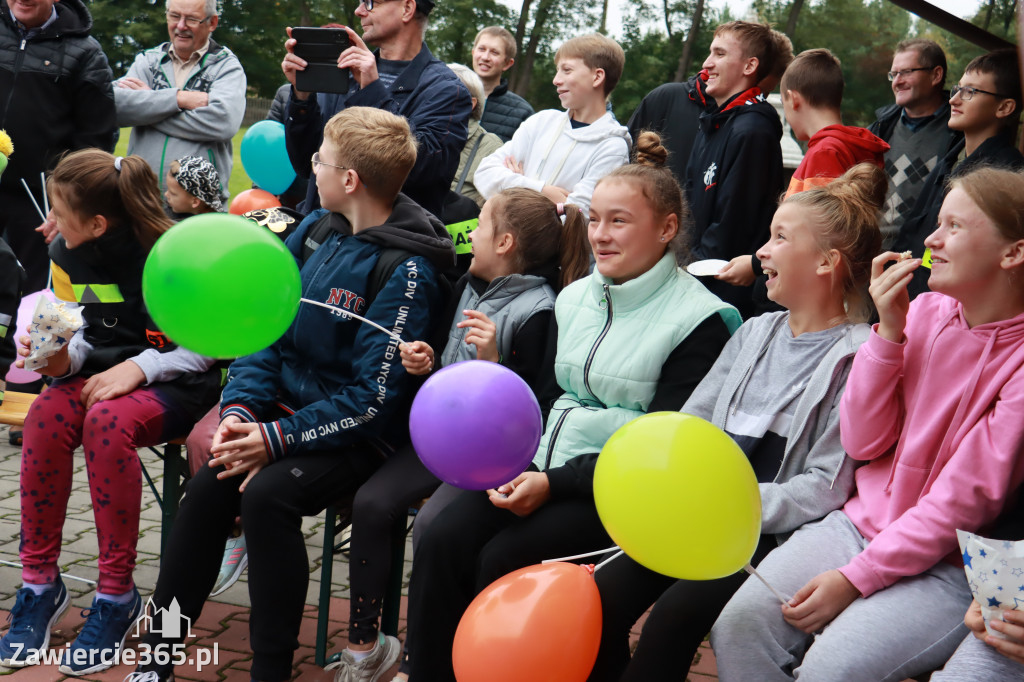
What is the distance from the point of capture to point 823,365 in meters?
2.50

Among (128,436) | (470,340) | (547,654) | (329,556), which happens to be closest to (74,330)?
(128,436)

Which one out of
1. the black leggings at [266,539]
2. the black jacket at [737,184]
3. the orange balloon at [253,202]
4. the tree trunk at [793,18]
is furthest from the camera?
the tree trunk at [793,18]

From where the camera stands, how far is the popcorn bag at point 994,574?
1.89 metres

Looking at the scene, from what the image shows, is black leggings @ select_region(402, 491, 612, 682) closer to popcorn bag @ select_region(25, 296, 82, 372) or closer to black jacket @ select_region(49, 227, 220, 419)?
black jacket @ select_region(49, 227, 220, 419)

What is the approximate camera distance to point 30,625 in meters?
3.18

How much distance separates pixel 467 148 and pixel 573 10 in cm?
1259

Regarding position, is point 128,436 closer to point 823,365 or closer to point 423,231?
point 423,231

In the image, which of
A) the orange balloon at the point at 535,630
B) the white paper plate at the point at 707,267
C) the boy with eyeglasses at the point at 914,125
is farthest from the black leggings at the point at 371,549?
the boy with eyeglasses at the point at 914,125

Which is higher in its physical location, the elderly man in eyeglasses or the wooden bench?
the elderly man in eyeglasses

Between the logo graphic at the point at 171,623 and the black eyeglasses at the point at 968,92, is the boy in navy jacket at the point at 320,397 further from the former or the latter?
the black eyeglasses at the point at 968,92

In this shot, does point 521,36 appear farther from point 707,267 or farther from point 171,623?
point 171,623

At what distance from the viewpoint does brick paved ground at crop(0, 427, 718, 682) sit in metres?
3.10

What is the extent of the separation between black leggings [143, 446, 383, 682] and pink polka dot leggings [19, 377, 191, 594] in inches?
13.0

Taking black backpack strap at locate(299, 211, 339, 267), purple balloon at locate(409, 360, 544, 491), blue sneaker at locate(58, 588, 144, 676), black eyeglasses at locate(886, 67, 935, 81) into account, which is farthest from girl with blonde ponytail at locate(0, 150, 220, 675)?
black eyeglasses at locate(886, 67, 935, 81)
